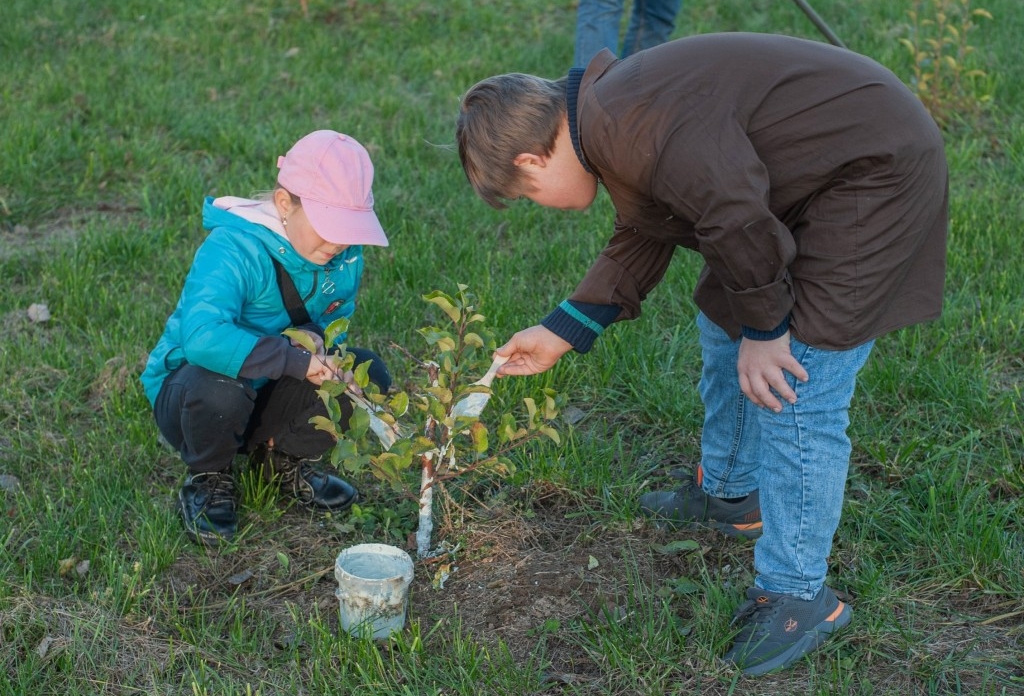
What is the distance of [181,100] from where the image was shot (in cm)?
597

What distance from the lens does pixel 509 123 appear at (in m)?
2.28

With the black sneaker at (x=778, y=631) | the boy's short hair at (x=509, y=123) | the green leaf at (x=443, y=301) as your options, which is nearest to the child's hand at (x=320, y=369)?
the green leaf at (x=443, y=301)

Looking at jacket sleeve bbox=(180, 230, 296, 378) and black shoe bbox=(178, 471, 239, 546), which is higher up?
jacket sleeve bbox=(180, 230, 296, 378)

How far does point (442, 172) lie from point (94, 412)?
2219 mm

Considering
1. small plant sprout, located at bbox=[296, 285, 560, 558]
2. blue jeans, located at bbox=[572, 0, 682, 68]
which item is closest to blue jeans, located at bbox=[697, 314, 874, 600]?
small plant sprout, located at bbox=[296, 285, 560, 558]

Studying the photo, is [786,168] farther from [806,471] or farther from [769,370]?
[806,471]

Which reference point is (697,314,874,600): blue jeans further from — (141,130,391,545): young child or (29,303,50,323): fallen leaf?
(29,303,50,323): fallen leaf

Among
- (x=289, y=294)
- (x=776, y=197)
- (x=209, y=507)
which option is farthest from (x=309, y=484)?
(x=776, y=197)

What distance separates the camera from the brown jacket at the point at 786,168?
80.7 inches

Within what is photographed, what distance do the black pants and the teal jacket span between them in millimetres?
60

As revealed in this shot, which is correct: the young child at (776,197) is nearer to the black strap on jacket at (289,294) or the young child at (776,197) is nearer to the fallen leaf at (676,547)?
the fallen leaf at (676,547)

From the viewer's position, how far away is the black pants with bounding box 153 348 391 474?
9.43 ft

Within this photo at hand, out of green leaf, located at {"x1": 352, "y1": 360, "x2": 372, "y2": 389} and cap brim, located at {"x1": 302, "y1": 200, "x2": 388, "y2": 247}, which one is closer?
green leaf, located at {"x1": 352, "y1": 360, "x2": 372, "y2": 389}

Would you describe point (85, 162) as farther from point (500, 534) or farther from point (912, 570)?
point (912, 570)
